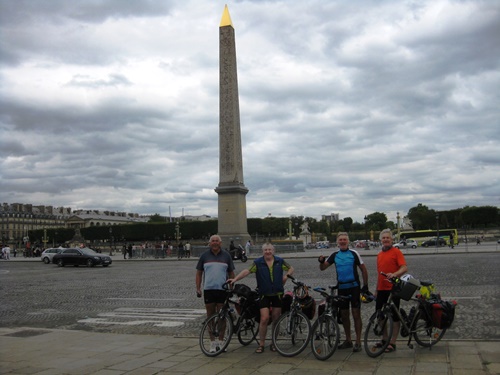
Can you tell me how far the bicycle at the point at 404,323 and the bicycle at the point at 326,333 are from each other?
45cm

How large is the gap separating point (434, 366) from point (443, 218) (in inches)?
5004

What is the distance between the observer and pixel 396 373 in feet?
21.0

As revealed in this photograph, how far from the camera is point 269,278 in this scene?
7.85 metres

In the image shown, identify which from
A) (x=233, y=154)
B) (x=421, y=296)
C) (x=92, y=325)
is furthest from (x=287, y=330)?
(x=233, y=154)

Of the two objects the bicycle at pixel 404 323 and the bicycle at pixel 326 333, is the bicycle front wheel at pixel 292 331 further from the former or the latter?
the bicycle at pixel 404 323

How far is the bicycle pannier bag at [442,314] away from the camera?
7.29 metres

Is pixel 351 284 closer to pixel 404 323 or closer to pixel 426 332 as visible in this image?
pixel 404 323

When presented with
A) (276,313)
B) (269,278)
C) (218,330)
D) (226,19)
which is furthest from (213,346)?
(226,19)

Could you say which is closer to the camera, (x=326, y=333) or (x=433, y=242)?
(x=326, y=333)

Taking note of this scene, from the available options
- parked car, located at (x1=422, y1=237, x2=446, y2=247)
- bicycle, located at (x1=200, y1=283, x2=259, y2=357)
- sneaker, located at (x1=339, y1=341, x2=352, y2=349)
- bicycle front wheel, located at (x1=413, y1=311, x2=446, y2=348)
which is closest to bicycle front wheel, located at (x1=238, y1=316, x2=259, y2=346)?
bicycle, located at (x1=200, y1=283, x2=259, y2=357)

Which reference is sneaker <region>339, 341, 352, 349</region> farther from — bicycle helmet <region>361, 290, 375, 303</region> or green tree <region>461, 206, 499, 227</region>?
green tree <region>461, 206, 499, 227</region>

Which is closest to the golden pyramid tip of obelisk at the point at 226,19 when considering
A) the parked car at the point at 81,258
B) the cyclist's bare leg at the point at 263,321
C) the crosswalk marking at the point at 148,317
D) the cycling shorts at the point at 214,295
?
the parked car at the point at 81,258

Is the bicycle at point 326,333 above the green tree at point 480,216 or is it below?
below

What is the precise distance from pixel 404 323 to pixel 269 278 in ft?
6.35
